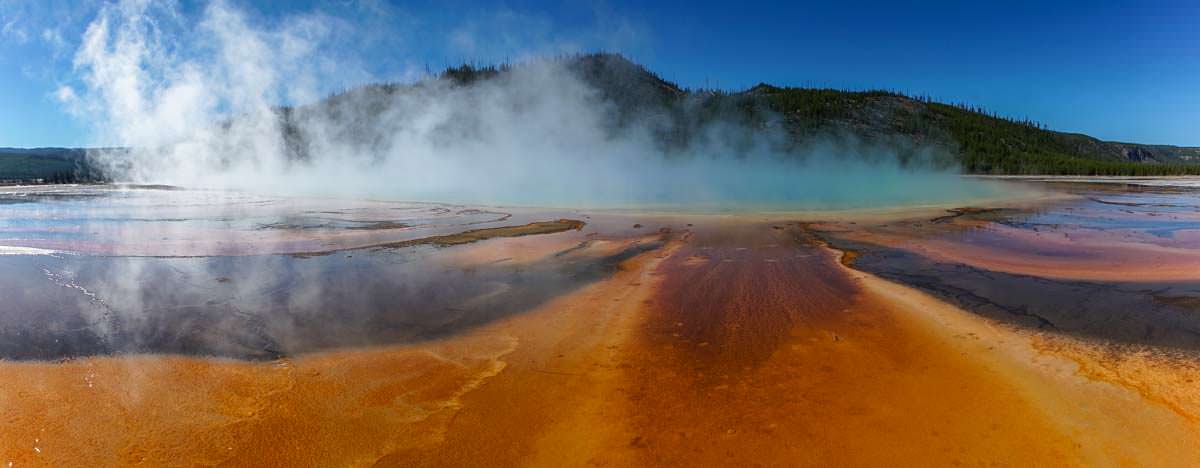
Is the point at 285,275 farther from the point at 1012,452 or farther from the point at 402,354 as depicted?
the point at 1012,452

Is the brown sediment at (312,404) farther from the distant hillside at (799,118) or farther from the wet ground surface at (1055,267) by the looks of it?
the distant hillside at (799,118)

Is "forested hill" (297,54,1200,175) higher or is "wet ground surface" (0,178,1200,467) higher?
"forested hill" (297,54,1200,175)

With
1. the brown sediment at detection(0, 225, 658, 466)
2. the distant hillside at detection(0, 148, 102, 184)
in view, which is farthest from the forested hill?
the brown sediment at detection(0, 225, 658, 466)

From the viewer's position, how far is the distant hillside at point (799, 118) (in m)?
66.4

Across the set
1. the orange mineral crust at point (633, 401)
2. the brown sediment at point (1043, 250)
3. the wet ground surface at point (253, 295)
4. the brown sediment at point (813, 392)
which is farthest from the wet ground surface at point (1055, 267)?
the wet ground surface at point (253, 295)

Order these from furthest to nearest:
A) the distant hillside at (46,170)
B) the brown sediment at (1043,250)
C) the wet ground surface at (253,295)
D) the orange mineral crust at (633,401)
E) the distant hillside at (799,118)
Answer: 1. the distant hillside at (799,118)
2. the distant hillside at (46,170)
3. the brown sediment at (1043,250)
4. the wet ground surface at (253,295)
5. the orange mineral crust at (633,401)

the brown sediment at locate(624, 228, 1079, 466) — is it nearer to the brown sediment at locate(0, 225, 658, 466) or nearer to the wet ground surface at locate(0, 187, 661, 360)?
the brown sediment at locate(0, 225, 658, 466)

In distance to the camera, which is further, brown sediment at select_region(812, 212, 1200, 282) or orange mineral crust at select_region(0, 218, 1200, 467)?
brown sediment at select_region(812, 212, 1200, 282)

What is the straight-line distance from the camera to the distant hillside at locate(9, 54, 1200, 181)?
66438mm

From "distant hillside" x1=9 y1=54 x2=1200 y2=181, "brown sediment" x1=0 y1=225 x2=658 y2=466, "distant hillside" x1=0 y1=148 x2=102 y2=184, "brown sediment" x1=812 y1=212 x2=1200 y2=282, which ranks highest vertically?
"distant hillside" x1=9 y1=54 x2=1200 y2=181

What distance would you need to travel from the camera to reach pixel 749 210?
16547 millimetres

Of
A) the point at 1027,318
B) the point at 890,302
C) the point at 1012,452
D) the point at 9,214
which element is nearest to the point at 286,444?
the point at 1012,452

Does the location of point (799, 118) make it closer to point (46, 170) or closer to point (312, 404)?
A: point (312, 404)

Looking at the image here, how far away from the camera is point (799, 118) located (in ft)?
258
